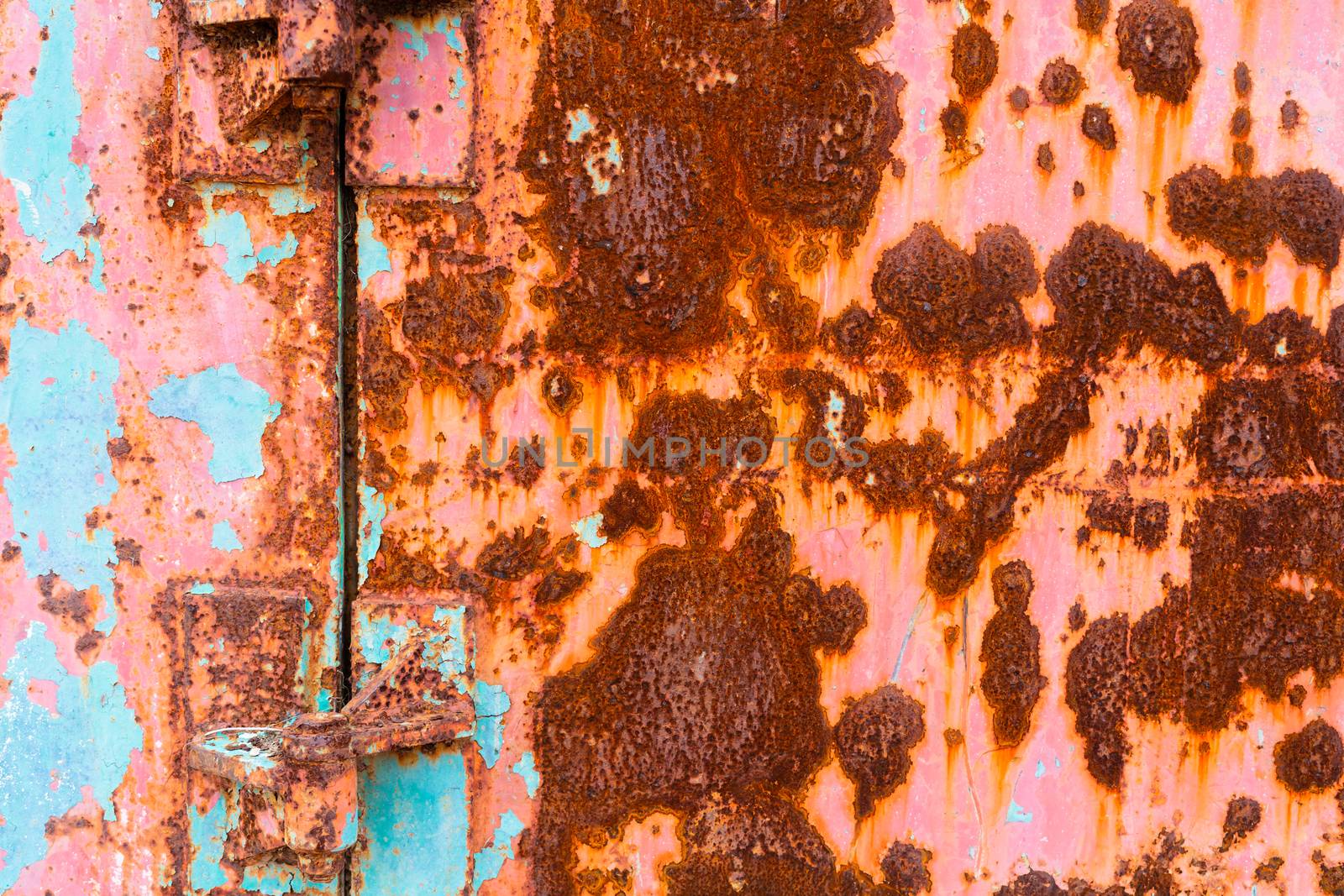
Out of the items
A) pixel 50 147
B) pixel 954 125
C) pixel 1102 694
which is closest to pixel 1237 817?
pixel 1102 694

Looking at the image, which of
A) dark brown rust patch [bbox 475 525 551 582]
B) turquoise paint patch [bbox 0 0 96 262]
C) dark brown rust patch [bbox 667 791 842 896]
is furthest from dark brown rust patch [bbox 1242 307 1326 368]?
turquoise paint patch [bbox 0 0 96 262]

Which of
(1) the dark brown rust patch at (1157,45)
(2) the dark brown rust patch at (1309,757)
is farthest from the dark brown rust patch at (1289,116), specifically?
(2) the dark brown rust patch at (1309,757)

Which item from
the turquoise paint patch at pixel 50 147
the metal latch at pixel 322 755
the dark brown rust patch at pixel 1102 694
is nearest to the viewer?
the metal latch at pixel 322 755

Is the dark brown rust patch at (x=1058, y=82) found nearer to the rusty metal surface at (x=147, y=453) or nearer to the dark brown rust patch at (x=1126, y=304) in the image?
the dark brown rust patch at (x=1126, y=304)

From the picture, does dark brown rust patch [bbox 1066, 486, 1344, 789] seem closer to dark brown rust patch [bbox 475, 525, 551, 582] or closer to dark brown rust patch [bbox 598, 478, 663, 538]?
dark brown rust patch [bbox 598, 478, 663, 538]

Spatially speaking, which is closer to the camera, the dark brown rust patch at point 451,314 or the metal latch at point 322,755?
the metal latch at point 322,755
